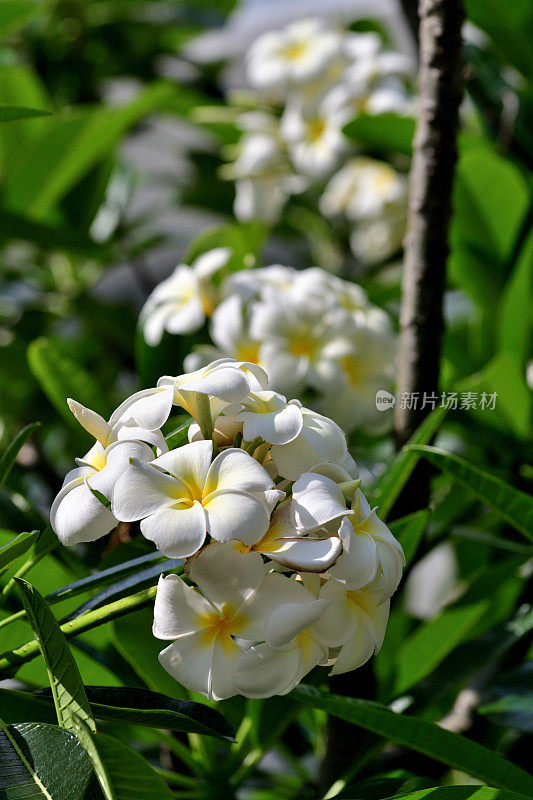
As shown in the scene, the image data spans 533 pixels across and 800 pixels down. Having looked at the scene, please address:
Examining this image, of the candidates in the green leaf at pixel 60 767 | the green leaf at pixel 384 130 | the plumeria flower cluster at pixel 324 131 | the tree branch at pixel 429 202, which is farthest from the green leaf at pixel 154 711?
the plumeria flower cluster at pixel 324 131

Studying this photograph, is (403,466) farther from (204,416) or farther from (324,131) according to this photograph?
(324,131)

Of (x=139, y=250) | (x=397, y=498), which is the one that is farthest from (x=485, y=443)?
(x=139, y=250)

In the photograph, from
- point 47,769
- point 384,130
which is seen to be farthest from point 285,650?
point 384,130

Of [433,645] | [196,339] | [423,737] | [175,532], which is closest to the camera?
[175,532]

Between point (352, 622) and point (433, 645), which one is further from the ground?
point (352, 622)

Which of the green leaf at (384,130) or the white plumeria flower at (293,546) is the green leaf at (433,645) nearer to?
the white plumeria flower at (293,546)

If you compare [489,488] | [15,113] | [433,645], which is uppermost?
[15,113]

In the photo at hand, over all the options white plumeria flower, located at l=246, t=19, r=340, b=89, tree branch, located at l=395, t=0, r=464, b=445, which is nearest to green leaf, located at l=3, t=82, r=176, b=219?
white plumeria flower, located at l=246, t=19, r=340, b=89
